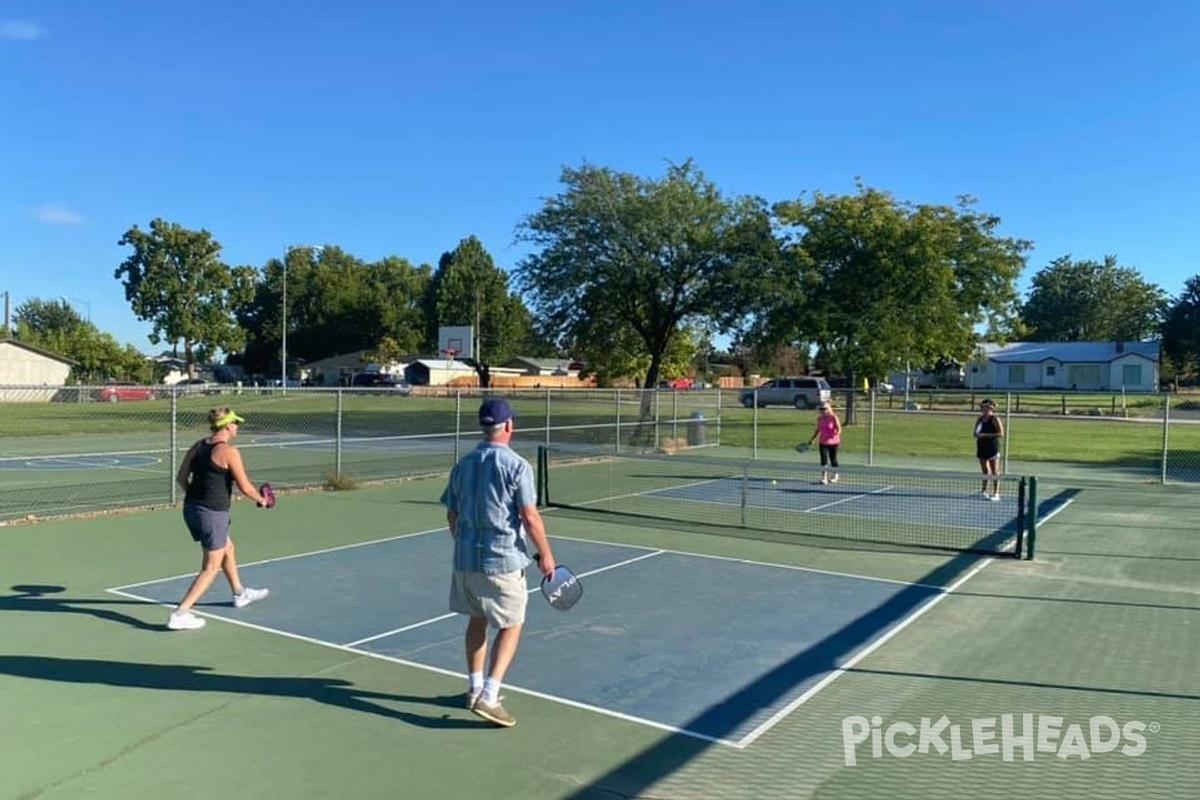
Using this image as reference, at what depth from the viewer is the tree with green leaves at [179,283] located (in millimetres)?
74500

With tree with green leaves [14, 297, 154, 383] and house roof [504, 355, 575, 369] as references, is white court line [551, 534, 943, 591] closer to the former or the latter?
tree with green leaves [14, 297, 154, 383]

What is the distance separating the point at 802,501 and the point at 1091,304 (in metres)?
111

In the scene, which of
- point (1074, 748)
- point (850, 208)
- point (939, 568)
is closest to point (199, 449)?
point (1074, 748)

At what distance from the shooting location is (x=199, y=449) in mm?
7293

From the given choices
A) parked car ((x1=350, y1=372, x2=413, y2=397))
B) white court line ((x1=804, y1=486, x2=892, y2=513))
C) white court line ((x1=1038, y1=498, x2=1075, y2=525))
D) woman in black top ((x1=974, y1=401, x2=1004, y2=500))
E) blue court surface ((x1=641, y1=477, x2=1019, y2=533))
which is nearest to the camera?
white court line ((x1=1038, y1=498, x2=1075, y2=525))

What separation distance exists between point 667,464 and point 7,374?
44775 millimetres

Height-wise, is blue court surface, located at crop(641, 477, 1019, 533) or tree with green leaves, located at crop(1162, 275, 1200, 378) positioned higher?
tree with green leaves, located at crop(1162, 275, 1200, 378)

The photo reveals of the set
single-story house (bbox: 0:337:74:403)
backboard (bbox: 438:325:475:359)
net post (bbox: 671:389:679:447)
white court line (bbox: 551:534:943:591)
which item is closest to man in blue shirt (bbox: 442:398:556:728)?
white court line (bbox: 551:534:943:591)

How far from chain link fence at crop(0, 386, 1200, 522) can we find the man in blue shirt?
7051 mm

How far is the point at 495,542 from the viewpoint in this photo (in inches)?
198

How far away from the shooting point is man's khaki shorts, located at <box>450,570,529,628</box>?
5.03 metres

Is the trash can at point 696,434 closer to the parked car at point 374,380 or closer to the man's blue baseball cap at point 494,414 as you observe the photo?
the man's blue baseball cap at point 494,414

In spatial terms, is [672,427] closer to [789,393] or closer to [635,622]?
[635,622]

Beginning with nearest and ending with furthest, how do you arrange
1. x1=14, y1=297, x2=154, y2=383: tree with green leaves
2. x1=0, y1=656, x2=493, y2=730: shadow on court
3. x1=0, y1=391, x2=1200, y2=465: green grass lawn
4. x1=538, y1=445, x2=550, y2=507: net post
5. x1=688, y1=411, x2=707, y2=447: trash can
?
x1=0, y1=656, x2=493, y2=730: shadow on court
x1=538, y1=445, x2=550, y2=507: net post
x1=0, y1=391, x2=1200, y2=465: green grass lawn
x1=688, y1=411, x2=707, y2=447: trash can
x1=14, y1=297, x2=154, y2=383: tree with green leaves
